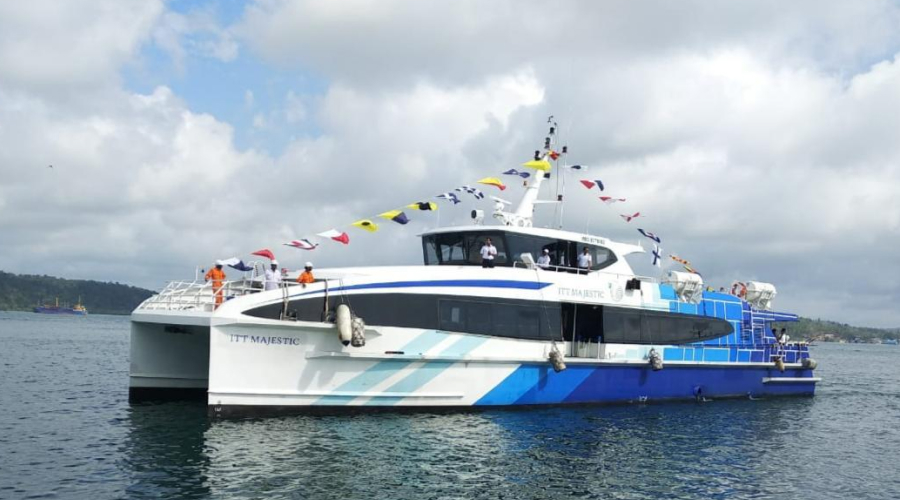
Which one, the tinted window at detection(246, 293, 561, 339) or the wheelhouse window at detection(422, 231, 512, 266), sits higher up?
the wheelhouse window at detection(422, 231, 512, 266)

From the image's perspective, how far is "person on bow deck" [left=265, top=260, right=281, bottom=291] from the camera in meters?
16.1

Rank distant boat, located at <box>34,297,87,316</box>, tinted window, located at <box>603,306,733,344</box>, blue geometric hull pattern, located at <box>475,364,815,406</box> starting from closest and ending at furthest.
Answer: blue geometric hull pattern, located at <box>475,364,815,406</box>, tinted window, located at <box>603,306,733,344</box>, distant boat, located at <box>34,297,87,316</box>

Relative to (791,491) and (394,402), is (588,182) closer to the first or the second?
(394,402)

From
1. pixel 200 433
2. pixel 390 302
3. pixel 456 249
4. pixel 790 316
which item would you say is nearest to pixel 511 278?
pixel 456 249

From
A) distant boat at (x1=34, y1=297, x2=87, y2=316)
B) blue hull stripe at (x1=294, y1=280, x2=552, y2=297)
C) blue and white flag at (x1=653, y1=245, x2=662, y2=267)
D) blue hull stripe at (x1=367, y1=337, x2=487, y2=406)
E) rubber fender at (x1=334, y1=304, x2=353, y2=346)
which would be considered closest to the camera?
rubber fender at (x1=334, y1=304, x2=353, y2=346)

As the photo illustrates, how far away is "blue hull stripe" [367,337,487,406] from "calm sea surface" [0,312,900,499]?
0.43 metres

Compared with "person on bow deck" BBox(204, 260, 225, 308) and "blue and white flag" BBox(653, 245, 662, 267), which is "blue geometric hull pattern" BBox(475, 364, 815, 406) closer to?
"blue and white flag" BBox(653, 245, 662, 267)

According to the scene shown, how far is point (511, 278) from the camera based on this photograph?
18031mm

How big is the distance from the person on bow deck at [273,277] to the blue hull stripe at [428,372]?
10.8 ft

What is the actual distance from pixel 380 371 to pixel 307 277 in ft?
8.59

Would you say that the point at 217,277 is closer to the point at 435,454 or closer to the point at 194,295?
the point at 194,295

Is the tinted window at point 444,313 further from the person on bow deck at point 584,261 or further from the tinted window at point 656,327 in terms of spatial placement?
the tinted window at point 656,327

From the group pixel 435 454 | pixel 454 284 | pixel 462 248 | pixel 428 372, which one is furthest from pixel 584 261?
pixel 435 454

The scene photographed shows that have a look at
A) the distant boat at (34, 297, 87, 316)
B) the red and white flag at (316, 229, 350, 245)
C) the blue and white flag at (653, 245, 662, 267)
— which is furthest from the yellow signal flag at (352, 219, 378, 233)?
the distant boat at (34, 297, 87, 316)
